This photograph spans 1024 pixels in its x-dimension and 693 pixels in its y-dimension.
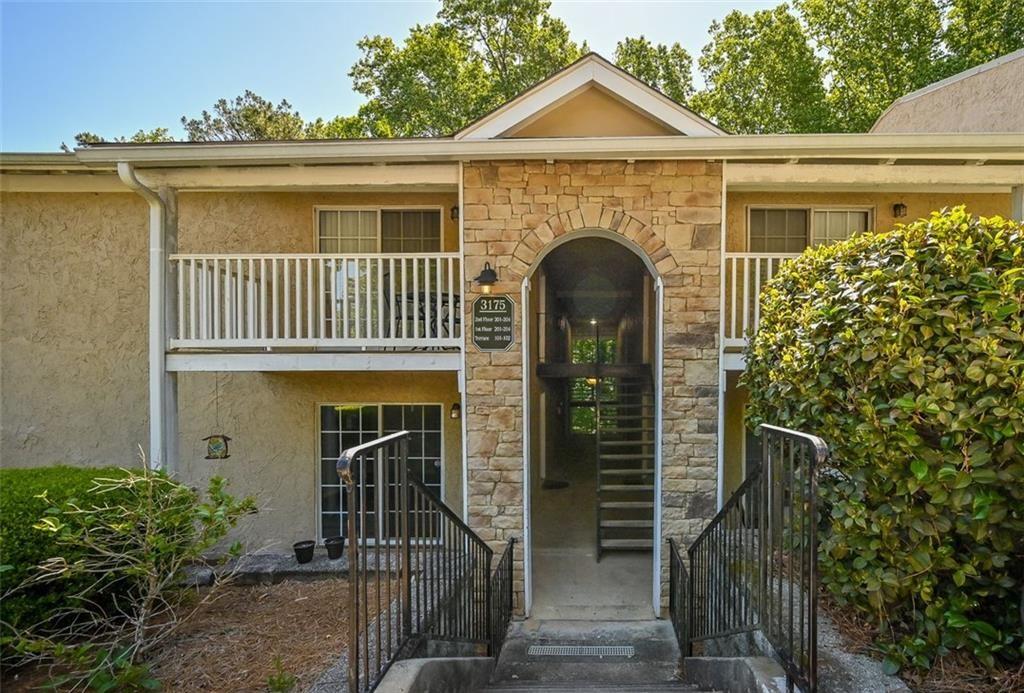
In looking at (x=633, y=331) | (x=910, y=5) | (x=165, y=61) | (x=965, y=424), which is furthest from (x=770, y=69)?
(x=965, y=424)

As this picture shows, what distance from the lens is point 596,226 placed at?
5.43 metres

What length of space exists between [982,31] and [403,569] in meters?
18.3

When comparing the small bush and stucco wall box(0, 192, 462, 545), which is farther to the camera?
stucco wall box(0, 192, 462, 545)

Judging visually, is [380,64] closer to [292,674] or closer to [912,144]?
[912,144]

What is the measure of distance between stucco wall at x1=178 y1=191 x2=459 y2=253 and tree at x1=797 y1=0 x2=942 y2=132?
48.5 ft

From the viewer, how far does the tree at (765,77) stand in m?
16.1

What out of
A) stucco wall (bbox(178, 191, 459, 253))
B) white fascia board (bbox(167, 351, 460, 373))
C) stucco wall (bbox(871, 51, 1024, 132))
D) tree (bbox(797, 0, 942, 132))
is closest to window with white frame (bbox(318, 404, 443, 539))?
white fascia board (bbox(167, 351, 460, 373))

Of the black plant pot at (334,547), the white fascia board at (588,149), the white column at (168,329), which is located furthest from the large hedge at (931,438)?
the white column at (168,329)

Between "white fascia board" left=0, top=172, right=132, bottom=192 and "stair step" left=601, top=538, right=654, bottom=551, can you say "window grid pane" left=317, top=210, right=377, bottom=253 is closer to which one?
"white fascia board" left=0, top=172, right=132, bottom=192

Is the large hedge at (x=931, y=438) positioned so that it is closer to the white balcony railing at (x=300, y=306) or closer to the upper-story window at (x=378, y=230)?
the white balcony railing at (x=300, y=306)

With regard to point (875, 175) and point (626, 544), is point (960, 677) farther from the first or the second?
point (875, 175)

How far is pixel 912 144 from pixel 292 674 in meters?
6.89

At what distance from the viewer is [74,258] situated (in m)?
6.68

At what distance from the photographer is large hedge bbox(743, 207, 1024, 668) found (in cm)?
240
